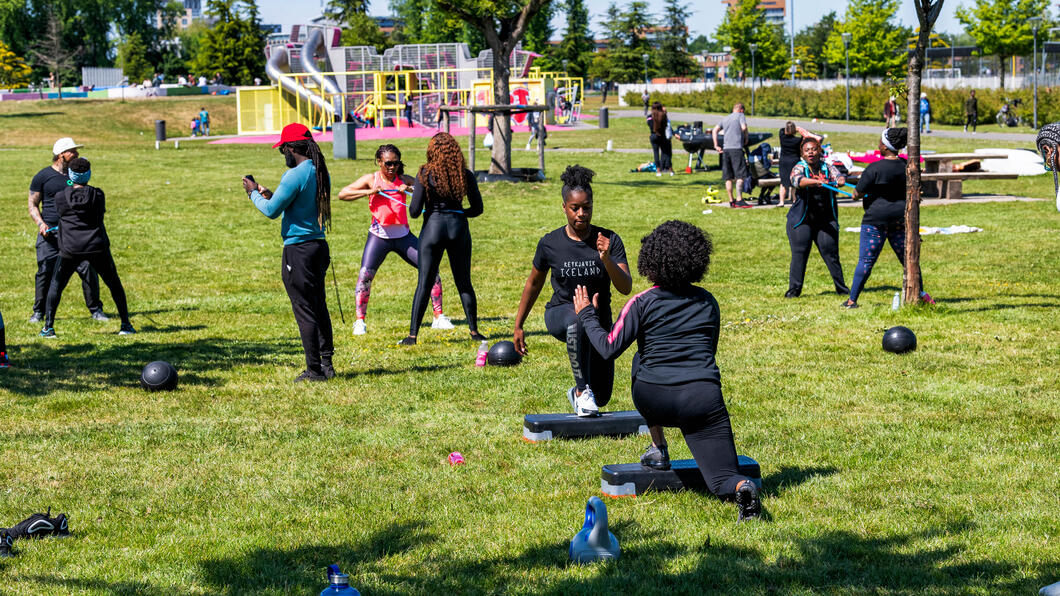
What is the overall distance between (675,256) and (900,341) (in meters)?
5.20

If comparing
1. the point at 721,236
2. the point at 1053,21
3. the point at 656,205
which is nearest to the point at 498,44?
the point at 656,205

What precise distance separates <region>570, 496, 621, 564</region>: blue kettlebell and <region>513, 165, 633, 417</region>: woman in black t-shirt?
191 centimetres

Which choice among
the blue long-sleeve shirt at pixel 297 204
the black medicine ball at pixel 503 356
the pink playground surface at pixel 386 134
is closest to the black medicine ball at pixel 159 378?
the blue long-sleeve shirt at pixel 297 204

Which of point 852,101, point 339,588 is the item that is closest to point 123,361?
point 339,588

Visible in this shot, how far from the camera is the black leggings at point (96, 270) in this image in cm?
1189

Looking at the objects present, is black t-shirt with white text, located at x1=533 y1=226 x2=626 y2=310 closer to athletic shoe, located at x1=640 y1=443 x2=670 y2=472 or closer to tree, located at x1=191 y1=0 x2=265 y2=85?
athletic shoe, located at x1=640 y1=443 x2=670 y2=472

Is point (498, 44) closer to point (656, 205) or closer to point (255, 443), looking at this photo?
point (656, 205)

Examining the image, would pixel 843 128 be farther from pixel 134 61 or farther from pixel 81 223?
pixel 134 61

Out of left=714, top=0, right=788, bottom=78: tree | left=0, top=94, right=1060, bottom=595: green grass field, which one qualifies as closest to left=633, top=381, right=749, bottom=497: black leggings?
left=0, top=94, right=1060, bottom=595: green grass field

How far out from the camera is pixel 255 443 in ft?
25.1

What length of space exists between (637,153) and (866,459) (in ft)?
105

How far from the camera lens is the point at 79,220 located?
38.5 feet

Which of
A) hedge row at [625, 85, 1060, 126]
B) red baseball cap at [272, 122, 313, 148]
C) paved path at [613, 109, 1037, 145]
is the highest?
hedge row at [625, 85, 1060, 126]

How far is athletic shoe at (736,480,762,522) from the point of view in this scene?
18.6 feet
